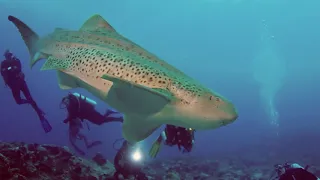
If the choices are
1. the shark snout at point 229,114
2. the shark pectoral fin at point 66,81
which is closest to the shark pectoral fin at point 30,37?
the shark pectoral fin at point 66,81

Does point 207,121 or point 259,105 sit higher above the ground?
point 259,105

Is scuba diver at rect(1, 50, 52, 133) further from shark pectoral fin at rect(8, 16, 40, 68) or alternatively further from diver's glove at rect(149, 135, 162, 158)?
shark pectoral fin at rect(8, 16, 40, 68)

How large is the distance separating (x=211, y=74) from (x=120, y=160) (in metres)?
175

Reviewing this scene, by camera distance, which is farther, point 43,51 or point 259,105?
point 259,105

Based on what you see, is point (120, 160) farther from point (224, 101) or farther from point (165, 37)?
point (165, 37)

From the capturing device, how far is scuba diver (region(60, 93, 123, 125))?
10953 millimetres

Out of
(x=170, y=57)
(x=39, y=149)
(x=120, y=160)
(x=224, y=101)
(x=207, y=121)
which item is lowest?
(x=39, y=149)

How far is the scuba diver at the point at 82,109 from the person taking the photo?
35.9ft

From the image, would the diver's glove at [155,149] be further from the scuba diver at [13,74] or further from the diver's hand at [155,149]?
the scuba diver at [13,74]

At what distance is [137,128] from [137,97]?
712 millimetres

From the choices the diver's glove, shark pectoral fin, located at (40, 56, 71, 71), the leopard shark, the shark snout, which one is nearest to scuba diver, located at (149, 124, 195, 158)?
the diver's glove

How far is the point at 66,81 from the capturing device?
3.83m

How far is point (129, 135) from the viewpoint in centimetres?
390

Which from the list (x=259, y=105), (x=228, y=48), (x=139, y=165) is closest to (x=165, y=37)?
(x=228, y=48)
